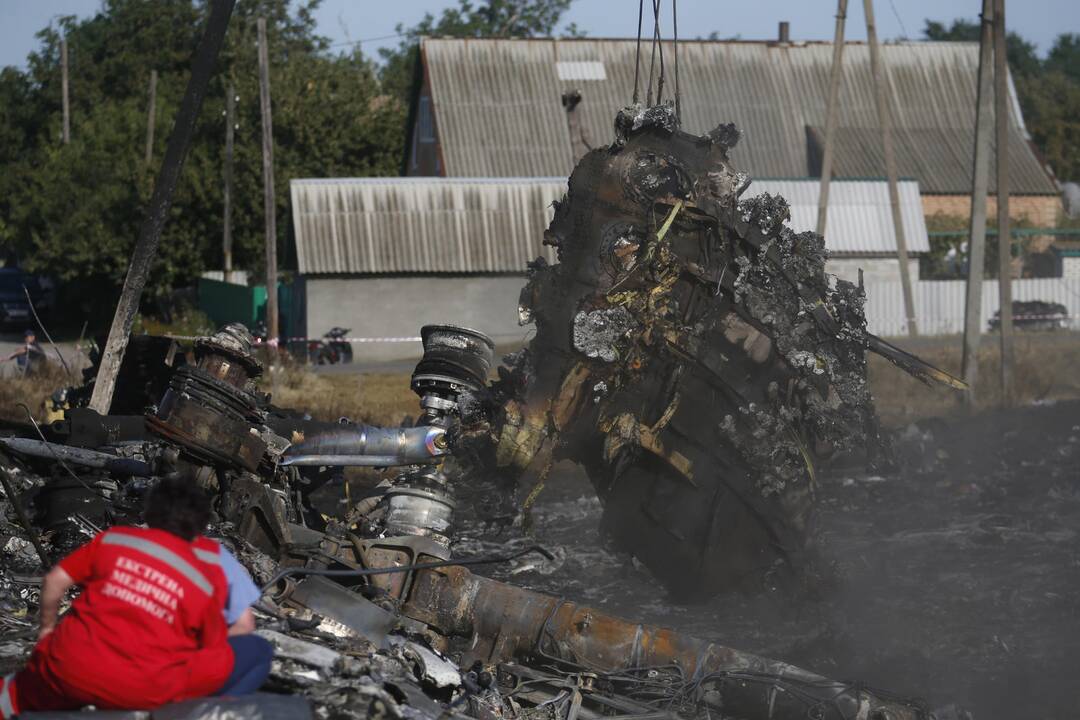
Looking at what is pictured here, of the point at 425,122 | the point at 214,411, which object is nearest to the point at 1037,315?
the point at 425,122

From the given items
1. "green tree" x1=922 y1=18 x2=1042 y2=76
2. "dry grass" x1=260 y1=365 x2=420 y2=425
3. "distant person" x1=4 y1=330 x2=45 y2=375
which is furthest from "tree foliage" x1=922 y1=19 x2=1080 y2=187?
"distant person" x1=4 y1=330 x2=45 y2=375

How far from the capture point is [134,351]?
12.3 metres

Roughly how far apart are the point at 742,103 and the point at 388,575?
30465 mm

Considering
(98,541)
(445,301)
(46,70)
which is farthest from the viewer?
(46,70)

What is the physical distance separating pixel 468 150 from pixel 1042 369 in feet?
56.0

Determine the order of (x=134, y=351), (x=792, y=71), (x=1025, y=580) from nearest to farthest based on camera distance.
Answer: (x=1025, y=580), (x=134, y=351), (x=792, y=71)

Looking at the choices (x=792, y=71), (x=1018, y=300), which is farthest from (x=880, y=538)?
(x=792, y=71)

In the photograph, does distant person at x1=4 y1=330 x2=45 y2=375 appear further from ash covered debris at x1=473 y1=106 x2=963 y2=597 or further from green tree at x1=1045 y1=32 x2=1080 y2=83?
green tree at x1=1045 y1=32 x2=1080 y2=83

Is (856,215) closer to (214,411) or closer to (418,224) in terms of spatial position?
(418,224)

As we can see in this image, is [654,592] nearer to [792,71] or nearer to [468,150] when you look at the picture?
[468,150]

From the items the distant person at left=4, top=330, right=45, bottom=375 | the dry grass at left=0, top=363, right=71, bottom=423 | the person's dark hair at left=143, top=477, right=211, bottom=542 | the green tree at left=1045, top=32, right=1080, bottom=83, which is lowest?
the dry grass at left=0, top=363, right=71, bottom=423

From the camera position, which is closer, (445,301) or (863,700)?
(863,700)

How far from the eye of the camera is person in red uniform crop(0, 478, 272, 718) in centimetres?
420

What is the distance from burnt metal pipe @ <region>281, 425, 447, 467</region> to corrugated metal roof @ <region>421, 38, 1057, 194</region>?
80.0ft
